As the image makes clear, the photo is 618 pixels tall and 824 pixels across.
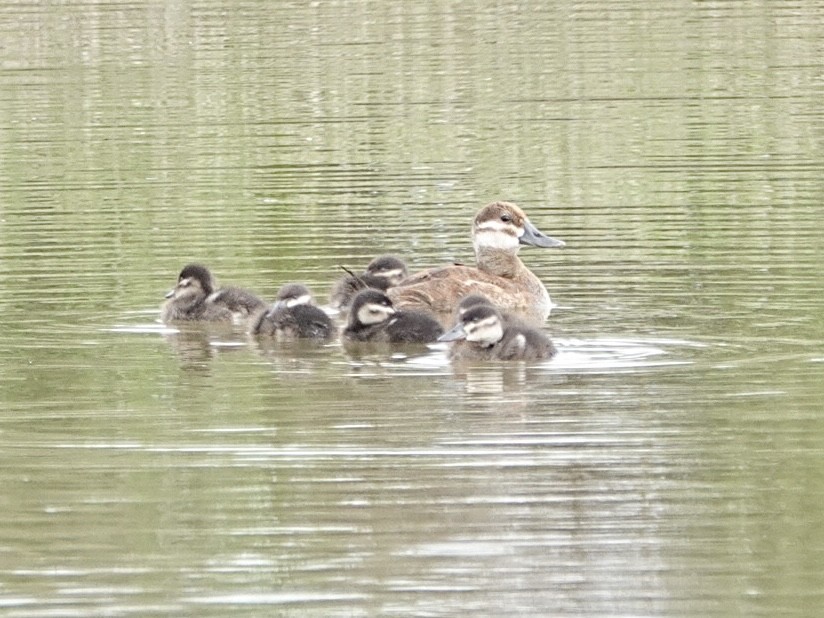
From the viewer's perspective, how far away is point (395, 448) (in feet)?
30.8

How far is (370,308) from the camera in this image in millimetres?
12398

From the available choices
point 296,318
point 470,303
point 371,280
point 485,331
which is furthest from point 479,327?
point 371,280

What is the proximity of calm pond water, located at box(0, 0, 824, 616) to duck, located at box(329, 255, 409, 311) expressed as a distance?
0.86m

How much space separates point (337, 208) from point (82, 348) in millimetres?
5558

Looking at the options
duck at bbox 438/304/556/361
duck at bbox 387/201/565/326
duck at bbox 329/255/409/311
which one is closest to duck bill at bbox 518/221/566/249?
duck at bbox 387/201/565/326

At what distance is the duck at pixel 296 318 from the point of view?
12.6m

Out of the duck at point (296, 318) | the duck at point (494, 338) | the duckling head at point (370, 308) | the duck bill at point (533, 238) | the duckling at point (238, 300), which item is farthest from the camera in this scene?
the duck bill at point (533, 238)

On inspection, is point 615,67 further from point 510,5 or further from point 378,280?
point 378,280

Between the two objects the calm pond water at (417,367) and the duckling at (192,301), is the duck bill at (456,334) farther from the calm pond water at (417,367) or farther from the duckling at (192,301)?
the duckling at (192,301)

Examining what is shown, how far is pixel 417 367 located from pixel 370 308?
2.88 ft

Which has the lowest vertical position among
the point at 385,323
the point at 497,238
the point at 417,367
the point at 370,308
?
the point at 417,367

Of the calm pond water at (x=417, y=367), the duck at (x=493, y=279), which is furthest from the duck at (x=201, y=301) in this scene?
the duck at (x=493, y=279)

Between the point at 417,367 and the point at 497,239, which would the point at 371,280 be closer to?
the point at 497,239

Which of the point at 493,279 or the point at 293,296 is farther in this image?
the point at 493,279
